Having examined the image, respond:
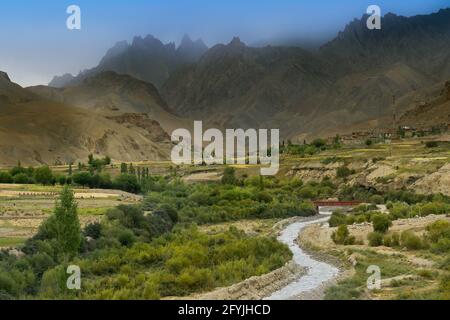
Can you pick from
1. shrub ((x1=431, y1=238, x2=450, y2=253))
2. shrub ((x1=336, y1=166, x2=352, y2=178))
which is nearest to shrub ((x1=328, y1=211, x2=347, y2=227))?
shrub ((x1=431, y1=238, x2=450, y2=253))

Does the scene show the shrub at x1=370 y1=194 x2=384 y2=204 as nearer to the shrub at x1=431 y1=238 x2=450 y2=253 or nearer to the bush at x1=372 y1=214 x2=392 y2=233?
the bush at x1=372 y1=214 x2=392 y2=233

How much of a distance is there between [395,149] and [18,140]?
107121 mm

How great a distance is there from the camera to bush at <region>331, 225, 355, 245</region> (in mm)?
49969

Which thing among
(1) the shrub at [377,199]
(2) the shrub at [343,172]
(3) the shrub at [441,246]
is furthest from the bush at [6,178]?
(3) the shrub at [441,246]

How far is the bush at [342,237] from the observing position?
4997cm

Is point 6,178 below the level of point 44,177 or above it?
below

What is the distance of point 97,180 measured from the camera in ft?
358

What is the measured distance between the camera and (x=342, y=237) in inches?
1997

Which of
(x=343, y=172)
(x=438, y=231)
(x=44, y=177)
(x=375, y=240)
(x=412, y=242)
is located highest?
(x=343, y=172)

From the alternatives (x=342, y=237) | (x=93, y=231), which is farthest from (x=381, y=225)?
(x=93, y=231)

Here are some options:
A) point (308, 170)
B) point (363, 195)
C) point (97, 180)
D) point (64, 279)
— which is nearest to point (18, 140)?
point (97, 180)

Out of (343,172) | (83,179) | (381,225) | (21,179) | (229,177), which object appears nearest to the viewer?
(381,225)

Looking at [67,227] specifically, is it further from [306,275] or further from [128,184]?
[128,184]
